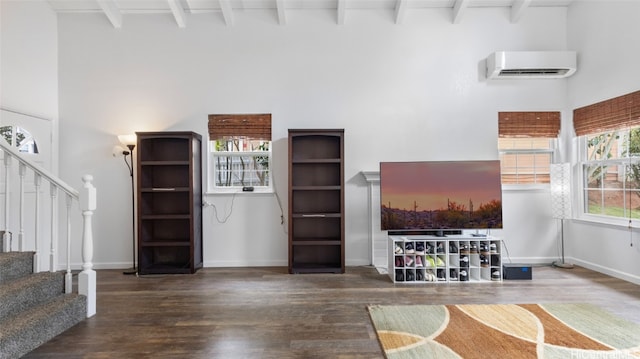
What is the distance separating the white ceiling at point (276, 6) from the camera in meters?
4.25

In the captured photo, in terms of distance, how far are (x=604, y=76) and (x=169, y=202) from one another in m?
5.62

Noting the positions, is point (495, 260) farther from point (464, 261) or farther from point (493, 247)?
point (464, 261)

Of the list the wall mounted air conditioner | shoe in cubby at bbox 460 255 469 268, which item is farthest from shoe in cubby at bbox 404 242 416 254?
the wall mounted air conditioner

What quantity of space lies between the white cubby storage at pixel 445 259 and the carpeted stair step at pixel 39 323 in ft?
9.92

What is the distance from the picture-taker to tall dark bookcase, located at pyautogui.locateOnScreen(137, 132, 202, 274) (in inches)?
161

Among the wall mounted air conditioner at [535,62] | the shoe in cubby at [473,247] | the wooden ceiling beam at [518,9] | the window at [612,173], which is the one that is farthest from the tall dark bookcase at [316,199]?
the window at [612,173]

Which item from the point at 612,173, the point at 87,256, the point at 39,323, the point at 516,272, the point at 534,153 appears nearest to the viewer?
the point at 39,323

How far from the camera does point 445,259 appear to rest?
377cm

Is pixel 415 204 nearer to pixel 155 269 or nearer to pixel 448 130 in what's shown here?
pixel 448 130

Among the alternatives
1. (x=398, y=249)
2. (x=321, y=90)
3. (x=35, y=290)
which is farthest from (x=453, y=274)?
(x=35, y=290)

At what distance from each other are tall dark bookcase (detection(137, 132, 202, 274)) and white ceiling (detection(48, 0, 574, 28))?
5.45 feet

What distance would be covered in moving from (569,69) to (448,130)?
166 cm

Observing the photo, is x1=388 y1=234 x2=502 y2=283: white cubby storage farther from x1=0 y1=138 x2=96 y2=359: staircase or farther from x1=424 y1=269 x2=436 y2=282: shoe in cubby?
x1=0 y1=138 x2=96 y2=359: staircase

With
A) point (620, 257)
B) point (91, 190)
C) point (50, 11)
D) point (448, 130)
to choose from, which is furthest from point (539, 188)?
point (50, 11)
